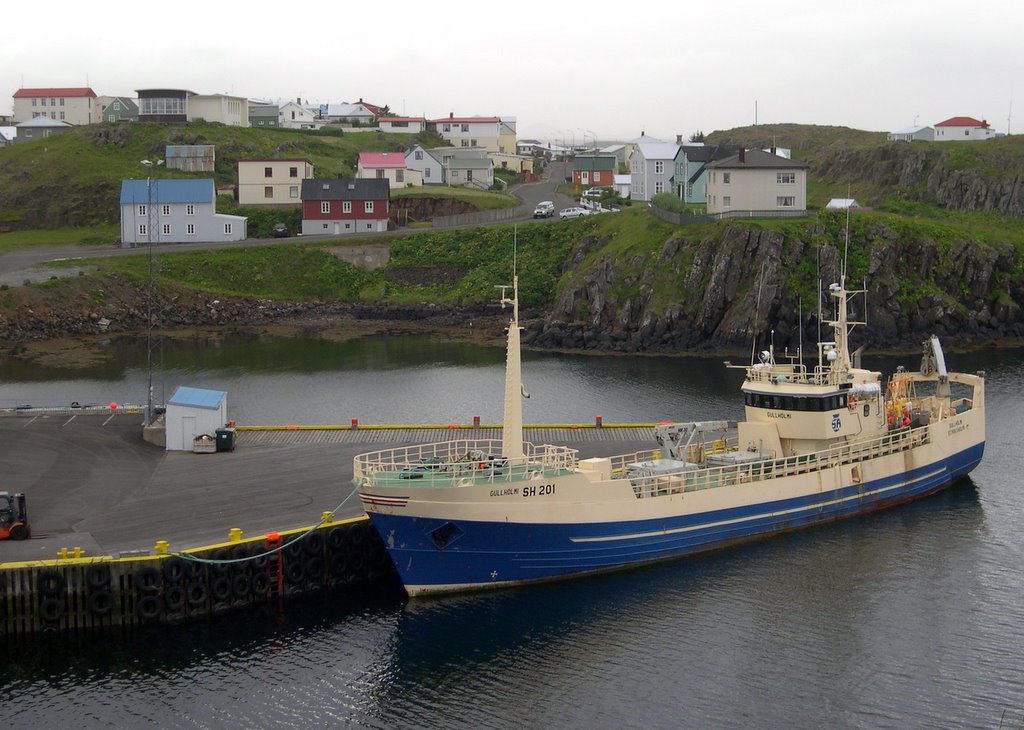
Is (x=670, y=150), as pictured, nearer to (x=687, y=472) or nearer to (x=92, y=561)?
(x=687, y=472)

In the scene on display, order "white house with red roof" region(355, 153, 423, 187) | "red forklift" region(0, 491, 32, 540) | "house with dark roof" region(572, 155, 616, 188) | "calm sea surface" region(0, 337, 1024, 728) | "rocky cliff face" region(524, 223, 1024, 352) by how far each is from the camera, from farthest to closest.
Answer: "house with dark roof" region(572, 155, 616, 188)
"white house with red roof" region(355, 153, 423, 187)
"rocky cliff face" region(524, 223, 1024, 352)
"red forklift" region(0, 491, 32, 540)
"calm sea surface" region(0, 337, 1024, 728)

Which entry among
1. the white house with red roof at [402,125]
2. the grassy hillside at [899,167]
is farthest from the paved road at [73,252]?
the white house with red roof at [402,125]

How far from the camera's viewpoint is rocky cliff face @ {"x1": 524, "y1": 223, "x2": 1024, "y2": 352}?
7369 centimetres

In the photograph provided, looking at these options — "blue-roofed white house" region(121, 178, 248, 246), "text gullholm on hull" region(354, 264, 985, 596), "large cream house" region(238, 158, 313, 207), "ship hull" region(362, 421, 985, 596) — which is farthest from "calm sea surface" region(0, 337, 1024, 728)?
"large cream house" region(238, 158, 313, 207)

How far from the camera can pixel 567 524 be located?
108 ft

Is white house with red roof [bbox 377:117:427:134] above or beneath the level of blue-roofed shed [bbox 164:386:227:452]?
above

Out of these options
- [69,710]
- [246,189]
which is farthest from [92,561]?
[246,189]

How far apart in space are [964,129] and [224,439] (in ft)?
322

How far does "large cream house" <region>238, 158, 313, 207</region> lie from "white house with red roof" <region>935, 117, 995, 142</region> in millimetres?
62818

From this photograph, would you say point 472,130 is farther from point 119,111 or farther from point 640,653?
point 640,653

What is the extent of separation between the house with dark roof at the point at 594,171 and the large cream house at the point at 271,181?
33.5 metres

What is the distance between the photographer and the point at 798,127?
149 m

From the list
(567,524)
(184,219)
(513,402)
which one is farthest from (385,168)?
(567,524)

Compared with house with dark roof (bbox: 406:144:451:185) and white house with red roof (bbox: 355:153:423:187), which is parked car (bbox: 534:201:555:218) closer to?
white house with red roof (bbox: 355:153:423:187)
